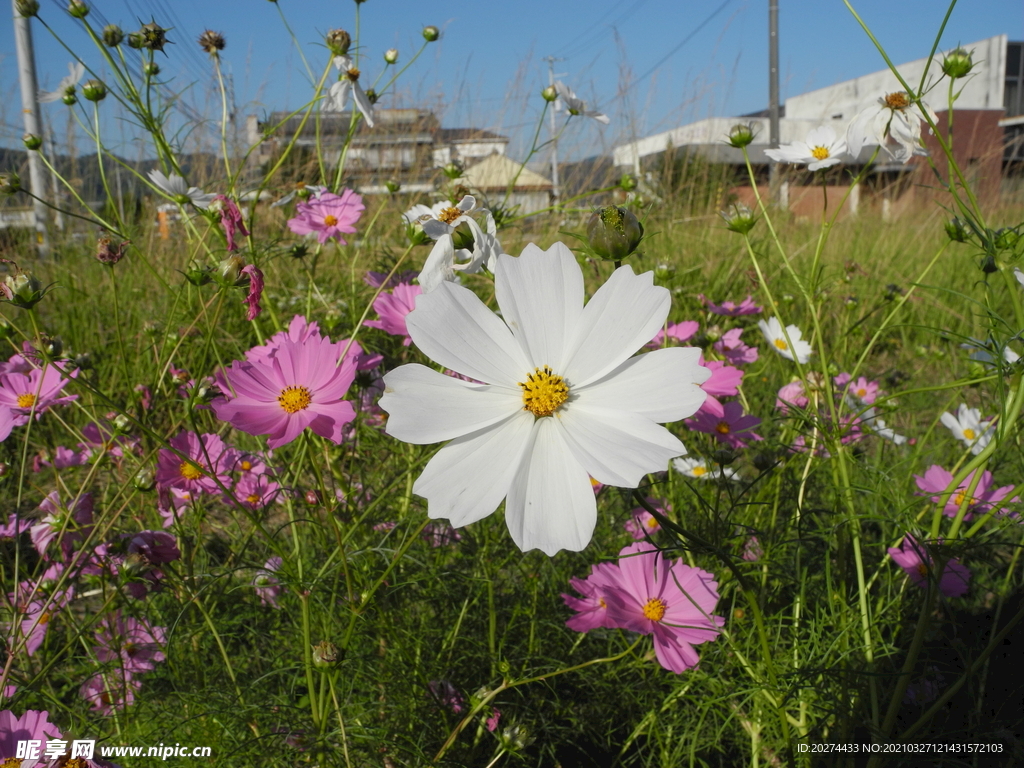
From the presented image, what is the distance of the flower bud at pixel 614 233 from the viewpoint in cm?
48

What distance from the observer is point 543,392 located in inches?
18.9

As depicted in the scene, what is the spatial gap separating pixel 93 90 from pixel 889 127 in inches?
48.1

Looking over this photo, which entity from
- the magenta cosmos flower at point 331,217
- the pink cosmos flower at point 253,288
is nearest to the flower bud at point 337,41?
the magenta cosmos flower at point 331,217

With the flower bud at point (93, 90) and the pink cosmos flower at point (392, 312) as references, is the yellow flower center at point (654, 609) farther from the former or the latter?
the flower bud at point (93, 90)

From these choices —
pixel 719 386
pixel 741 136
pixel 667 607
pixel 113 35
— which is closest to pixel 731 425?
pixel 719 386

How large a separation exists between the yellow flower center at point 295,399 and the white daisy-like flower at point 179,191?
48 centimetres

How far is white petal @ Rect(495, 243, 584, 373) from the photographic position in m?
0.47

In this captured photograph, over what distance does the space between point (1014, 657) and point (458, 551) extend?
79 cm

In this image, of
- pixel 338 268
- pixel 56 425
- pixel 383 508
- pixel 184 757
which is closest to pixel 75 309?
pixel 56 425

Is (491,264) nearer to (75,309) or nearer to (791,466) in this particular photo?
(791,466)

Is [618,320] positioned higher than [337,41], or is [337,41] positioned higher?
[337,41]

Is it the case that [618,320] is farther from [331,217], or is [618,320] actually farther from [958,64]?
[331,217]

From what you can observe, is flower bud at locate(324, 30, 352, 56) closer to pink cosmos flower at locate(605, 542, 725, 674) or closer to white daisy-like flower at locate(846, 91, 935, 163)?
white daisy-like flower at locate(846, 91, 935, 163)

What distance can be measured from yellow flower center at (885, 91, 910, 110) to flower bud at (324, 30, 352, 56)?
0.82 metres
